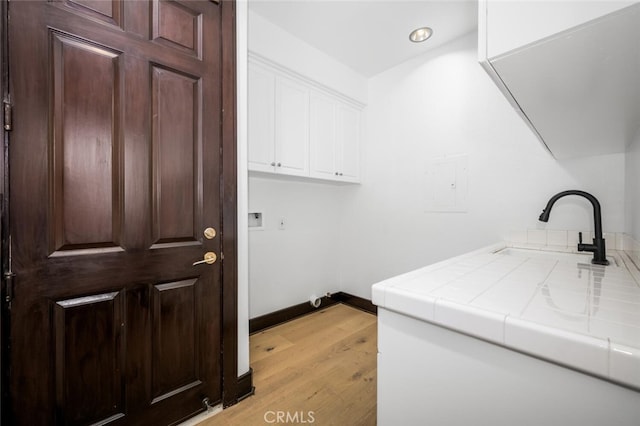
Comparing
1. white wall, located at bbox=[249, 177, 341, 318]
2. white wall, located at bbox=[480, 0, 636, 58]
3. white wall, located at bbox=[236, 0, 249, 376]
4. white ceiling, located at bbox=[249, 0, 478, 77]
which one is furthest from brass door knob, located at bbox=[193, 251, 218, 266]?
white ceiling, located at bbox=[249, 0, 478, 77]

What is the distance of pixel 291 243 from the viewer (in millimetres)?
2652

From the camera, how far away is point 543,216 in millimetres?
1421

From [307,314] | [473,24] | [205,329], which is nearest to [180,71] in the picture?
[205,329]

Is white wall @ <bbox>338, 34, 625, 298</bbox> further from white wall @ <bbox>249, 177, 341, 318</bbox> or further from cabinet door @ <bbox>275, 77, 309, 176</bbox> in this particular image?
cabinet door @ <bbox>275, 77, 309, 176</bbox>

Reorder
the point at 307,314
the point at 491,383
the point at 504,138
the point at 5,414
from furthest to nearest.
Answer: the point at 307,314 → the point at 504,138 → the point at 5,414 → the point at 491,383

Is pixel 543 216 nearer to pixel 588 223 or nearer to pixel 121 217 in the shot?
pixel 588 223

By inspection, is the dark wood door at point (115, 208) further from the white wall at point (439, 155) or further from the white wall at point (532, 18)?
the white wall at point (439, 155)

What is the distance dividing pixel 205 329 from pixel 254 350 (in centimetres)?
80

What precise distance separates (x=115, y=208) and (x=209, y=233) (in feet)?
1.33

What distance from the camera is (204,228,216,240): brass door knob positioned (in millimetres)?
1371

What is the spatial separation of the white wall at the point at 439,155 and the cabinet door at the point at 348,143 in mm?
138

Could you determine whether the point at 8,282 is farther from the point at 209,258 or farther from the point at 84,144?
the point at 209,258

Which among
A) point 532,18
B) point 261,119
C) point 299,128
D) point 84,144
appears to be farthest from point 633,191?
point 84,144

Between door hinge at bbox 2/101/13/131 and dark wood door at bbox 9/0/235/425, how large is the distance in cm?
1
